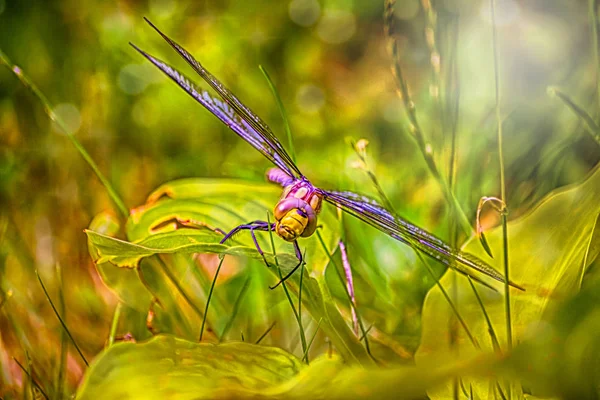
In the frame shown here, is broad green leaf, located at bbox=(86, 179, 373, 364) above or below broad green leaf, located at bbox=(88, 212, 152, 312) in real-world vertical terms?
above

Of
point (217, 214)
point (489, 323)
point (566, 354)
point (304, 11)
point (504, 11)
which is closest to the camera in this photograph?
point (566, 354)

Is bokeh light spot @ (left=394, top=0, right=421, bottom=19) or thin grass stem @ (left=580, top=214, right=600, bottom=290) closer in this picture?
thin grass stem @ (left=580, top=214, right=600, bottom=290)

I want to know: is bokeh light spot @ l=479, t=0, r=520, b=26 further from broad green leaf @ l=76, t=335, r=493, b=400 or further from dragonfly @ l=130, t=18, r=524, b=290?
broad green leaf @ l=76, t=335, r=493, b=400

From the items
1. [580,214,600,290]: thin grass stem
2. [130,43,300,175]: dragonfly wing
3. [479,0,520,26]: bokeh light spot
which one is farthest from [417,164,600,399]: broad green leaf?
[479,0,520,26]: bokeh light spot

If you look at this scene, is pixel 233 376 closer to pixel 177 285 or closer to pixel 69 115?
pixel 177 285

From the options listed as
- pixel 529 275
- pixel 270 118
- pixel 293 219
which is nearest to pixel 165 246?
pixel 293 219

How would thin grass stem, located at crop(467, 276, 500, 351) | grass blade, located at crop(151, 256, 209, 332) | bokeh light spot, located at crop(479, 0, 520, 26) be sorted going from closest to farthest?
1. thin grass stem, located at crop(467, 276, 500, 351)
2. grass blade, located at crop(151, 256, 209, 332)
3. bokeh light spot, located at crop(479, 0, 520, 26)

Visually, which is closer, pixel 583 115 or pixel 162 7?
pixel 583 115

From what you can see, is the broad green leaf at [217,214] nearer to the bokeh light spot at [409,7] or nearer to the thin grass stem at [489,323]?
the thin grass stem at [489,323]

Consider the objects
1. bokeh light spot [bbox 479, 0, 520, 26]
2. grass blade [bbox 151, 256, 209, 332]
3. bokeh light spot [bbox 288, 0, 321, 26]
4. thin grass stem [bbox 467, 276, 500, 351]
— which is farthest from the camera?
bokeh light spot [bbox 288, 0, 321, 26]
